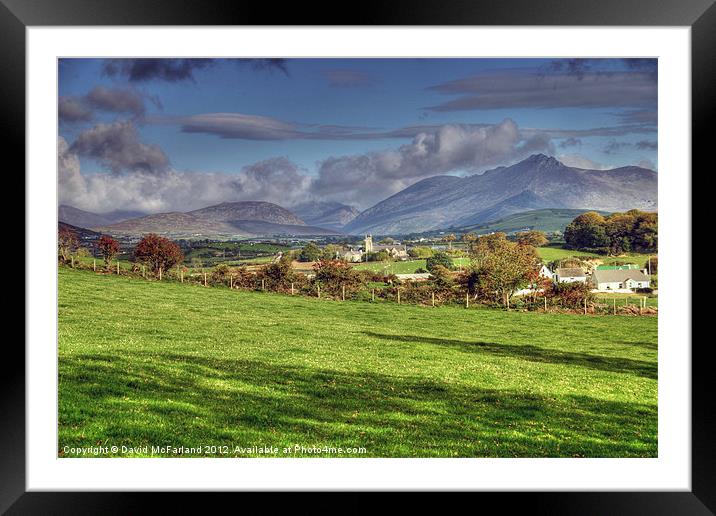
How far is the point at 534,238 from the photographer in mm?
10727

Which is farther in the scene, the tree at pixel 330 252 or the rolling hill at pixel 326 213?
the tree at pixel 330 252

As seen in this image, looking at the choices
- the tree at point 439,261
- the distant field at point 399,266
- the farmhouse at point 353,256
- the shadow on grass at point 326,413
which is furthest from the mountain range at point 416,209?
the shadow on grass at point 326,413

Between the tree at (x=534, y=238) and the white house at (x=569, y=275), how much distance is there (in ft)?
2.03

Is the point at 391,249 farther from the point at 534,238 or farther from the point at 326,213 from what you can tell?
the point at 534,238

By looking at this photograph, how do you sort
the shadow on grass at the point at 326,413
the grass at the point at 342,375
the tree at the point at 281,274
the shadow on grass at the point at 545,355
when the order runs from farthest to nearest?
1. the tree at the point at 281,274
2. the shadow on grass at the point at 545,355
3. the grass at the point at 342,375
4. the shadow on grass at the point at 326,413

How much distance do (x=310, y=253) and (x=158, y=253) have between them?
10.7 ft

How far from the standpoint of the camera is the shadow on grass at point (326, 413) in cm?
595

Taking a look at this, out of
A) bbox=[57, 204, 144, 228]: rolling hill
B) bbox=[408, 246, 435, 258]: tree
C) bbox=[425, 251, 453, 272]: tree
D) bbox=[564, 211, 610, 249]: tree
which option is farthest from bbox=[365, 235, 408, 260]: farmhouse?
bbox=[57, 204, 144, 228]: rolling hill

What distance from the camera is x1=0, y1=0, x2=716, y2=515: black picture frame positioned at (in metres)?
3.84

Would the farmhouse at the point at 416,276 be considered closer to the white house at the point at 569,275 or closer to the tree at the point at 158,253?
the white house at the point at 569,275
